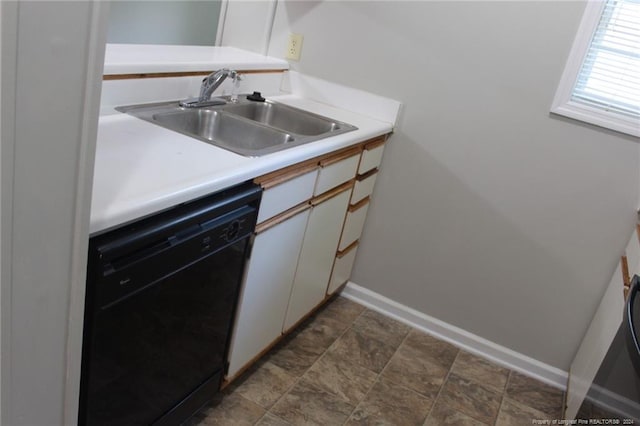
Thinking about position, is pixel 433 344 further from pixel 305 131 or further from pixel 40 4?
pixel 40 4

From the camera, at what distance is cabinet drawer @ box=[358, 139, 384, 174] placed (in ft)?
7.97

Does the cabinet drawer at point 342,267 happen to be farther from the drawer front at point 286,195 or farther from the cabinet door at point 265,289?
the drawer front at point 286,195

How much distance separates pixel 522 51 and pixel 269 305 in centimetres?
146

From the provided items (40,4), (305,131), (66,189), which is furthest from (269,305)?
(40,4)

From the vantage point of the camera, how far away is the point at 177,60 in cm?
211

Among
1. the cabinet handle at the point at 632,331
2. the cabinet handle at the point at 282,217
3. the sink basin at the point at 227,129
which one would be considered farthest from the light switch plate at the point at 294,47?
the cabinet handle at the point at 632,331

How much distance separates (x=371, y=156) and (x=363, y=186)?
15 centimetres

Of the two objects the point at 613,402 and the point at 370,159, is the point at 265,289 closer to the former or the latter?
the point at 370,159

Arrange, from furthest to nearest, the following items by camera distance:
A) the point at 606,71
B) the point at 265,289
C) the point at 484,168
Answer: the point at 484,168, the point at 606,71, the point at 265,289

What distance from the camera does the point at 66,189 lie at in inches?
36.6

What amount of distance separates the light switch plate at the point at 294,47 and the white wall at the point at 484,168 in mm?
32

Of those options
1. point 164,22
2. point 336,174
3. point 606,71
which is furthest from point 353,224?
point 164,22

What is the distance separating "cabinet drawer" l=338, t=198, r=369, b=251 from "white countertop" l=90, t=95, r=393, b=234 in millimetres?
590

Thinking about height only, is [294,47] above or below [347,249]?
above
